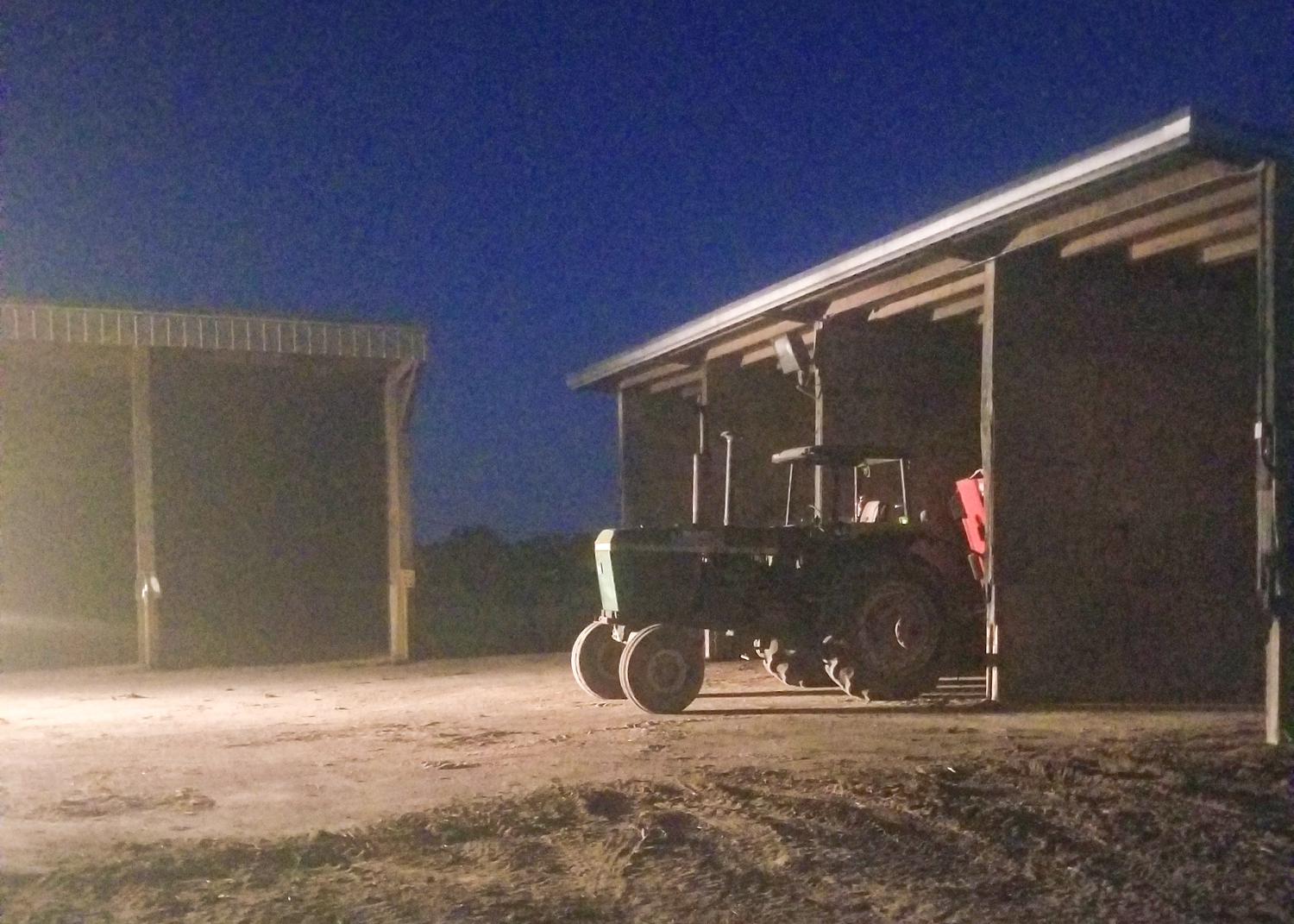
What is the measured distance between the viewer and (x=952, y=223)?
12.8m

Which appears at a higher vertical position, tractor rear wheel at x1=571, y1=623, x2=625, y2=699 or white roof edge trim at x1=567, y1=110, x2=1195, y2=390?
white roof edge trim at x1=567, y1=110, x2=1195, y2=390

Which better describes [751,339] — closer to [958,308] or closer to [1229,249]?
[958,308]

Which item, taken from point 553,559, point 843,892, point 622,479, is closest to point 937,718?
point 843,892

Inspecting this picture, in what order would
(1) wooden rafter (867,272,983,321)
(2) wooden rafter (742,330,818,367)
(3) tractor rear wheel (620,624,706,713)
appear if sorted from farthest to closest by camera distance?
(2) wooden rafter (742,330,818,367) < (1) wooden rafter (867,272,983,321) < (3) tractor rear wheel (620,624,706,713)

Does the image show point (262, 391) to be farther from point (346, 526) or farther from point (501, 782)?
point (501, 782)

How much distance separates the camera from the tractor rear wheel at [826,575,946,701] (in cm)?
1320

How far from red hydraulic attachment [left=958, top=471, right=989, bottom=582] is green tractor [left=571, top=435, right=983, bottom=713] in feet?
1.93

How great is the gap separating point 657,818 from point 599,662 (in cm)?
623

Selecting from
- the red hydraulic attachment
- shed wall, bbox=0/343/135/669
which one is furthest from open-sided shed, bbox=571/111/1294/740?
shed wall, bbox=0/343/135/669

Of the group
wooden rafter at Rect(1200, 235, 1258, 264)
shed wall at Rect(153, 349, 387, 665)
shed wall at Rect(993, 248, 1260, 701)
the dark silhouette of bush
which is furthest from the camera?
the dark silhouette of bush

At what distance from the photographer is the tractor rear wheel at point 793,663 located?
13391mm

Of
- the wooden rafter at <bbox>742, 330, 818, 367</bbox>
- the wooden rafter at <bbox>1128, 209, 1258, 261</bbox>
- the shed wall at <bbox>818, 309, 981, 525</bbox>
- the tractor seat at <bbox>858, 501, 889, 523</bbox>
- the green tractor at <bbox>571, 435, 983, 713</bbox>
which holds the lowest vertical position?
the green tractor at <bbox>571, 435, 983, 713</bbox>

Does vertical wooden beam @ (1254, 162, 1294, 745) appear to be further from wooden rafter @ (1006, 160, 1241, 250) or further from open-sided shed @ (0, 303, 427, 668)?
open-sided shed @ (0, 303, 427, 668)

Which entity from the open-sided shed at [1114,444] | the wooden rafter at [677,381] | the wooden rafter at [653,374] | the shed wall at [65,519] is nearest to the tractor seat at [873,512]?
the open-sided shed at [1114,444]
